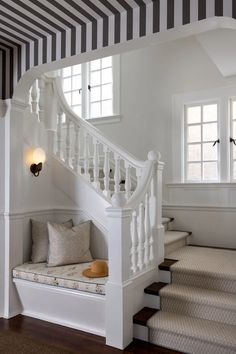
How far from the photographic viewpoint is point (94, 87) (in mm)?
5504

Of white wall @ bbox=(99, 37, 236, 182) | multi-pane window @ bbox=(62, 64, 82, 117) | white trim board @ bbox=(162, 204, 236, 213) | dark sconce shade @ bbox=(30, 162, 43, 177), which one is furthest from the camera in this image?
multi-pane window @ bbox=(62, 64, 82, 117)

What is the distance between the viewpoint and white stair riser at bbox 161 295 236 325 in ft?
8.76

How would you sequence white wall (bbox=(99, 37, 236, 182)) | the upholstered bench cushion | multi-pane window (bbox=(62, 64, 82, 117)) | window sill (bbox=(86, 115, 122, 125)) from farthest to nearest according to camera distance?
multi-pane window (bbox=(62, 64, 82, 117)), window sill (bbox=(86, 115, 122, 125)), white wall (bbox=(99, 37, 236, 182)), the upholstered bench cushion

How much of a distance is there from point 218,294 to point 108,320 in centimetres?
103

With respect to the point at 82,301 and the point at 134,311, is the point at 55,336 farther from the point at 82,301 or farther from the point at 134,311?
the point at 134,311

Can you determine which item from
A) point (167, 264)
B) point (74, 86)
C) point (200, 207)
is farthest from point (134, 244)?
point (74, 86)

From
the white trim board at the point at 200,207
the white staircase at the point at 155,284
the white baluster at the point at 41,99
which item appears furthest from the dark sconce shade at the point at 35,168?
the white trim board at the point at 200,207

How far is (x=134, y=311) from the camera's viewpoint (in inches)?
110

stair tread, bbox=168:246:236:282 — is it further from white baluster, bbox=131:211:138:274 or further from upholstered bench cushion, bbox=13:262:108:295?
upholstered bench cushion, bbox=13:262:108:295

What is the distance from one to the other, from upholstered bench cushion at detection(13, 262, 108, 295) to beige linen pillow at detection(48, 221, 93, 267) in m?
0.07

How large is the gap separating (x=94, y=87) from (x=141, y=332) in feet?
13.4

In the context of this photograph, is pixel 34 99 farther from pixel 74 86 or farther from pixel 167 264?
pixel 167 264

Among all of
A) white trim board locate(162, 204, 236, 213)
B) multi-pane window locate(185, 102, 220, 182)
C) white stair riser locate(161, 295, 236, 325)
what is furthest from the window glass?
white stair riser locate(161, 295, 236, 325)

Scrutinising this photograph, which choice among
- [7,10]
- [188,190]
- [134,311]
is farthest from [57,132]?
[134,311]
